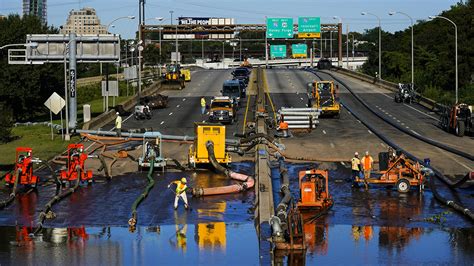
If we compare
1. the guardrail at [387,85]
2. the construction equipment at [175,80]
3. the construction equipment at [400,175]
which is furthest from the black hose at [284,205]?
the construction equipment at [175,80]

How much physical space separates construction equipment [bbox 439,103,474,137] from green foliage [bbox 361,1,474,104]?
70.8ft

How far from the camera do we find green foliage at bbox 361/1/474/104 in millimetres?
101938

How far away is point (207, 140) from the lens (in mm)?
41719

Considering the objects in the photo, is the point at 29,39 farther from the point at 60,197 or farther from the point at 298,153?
the point at 60,197

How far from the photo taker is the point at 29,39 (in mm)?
65375

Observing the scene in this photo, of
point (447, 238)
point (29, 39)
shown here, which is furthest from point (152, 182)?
point (29, 39)

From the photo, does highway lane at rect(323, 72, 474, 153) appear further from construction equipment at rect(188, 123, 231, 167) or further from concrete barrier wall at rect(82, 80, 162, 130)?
concrete barrier wall at rect(82, 80, 162, 130)

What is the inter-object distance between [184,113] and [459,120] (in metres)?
24.6

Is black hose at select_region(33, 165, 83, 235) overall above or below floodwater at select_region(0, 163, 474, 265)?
above

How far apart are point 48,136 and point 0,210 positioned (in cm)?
2797

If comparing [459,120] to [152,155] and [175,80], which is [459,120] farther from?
[175,80]

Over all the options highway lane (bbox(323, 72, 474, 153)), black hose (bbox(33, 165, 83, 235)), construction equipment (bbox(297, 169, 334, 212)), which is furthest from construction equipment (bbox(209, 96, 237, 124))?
construction equipment (bbox(297, 169, 334, 212))

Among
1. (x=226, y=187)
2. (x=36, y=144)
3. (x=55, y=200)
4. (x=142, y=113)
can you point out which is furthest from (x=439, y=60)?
(x=55, y=200)

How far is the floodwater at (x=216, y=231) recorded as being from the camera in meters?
24.0
